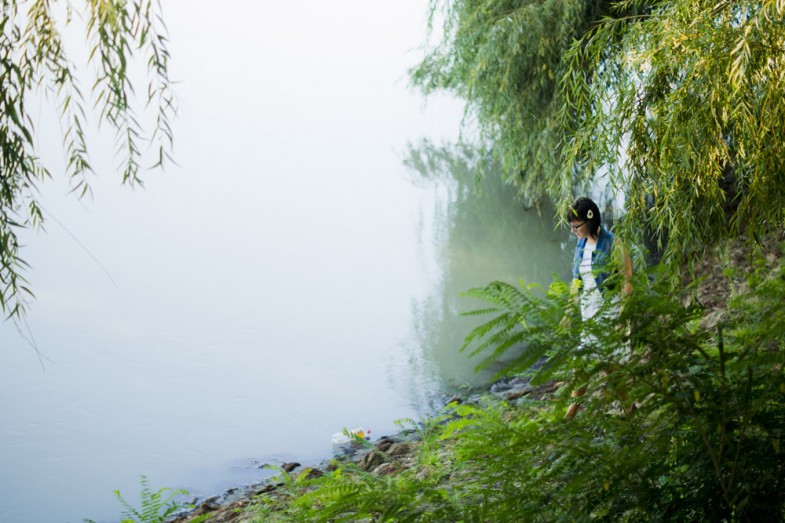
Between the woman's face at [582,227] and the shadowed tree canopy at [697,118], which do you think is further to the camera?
the woman's face at [582,227]

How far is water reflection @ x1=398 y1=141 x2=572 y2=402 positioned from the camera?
9.35 meters

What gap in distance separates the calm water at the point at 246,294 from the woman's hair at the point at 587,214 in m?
3.58

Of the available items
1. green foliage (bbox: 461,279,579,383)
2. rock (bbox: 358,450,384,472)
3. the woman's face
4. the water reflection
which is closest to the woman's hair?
the woman's face

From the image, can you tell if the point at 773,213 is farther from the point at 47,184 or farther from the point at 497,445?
the point at 47,184

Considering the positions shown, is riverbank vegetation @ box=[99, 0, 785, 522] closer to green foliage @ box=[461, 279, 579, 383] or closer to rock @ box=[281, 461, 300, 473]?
green foliage @ box=[461, 279, 579, 383]

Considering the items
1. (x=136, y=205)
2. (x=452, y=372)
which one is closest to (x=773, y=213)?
(x=452, y=372)

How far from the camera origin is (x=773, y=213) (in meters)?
3.83

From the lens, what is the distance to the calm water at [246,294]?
7793mm

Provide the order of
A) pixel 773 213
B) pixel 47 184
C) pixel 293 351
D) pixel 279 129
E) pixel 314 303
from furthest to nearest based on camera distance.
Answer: pixel 279 129 < pixel 47 184 < pixel 314 303 < pixel 293 351 < pixel 773 213

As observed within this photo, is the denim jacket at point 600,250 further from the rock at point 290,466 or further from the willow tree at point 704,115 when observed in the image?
the rock at point 290,466

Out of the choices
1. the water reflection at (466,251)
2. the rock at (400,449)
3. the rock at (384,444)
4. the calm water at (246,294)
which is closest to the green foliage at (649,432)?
the rock at (400,449)

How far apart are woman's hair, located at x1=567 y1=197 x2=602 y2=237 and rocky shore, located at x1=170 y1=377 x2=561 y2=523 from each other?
125cm

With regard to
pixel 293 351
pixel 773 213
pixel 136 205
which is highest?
pixel 136 205

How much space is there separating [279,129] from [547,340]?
17.7m
